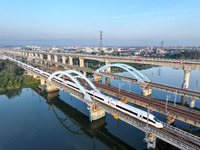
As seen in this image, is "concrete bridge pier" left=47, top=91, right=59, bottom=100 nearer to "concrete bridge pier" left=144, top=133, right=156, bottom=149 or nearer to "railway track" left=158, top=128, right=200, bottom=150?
"concrete bridge pier" left=144, top=133, right=156, bottom=149

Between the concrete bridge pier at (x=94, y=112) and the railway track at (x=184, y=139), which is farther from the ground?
the railway track at (x=184, y=139)

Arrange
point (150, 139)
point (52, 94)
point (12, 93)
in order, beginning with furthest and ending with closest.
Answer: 1. point (12, 93)
2. point (52, 94)
3. point (150, 139)

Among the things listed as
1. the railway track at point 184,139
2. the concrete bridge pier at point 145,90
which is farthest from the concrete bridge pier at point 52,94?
the railway track at point 184,139

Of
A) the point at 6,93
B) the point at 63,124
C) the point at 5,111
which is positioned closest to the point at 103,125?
the point at 63,124

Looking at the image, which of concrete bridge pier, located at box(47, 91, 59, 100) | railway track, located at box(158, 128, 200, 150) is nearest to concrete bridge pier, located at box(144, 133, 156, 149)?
railway track, located at box(158, 128, 200, 150)

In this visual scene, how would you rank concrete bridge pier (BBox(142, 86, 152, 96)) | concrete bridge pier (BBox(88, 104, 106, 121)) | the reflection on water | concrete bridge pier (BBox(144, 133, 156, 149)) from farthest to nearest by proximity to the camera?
the reflection on water
concrete bridge pier (BBox(142, 86, 152, 96))
concrete bridge pier (BBox(88, 104, 106, 121))
concrete bridge pier (BBox(144, 133, 156, 149))

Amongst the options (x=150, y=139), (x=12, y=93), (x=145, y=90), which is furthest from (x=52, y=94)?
(x=150, y=139)

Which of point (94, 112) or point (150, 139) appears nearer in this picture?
point (150, 139)

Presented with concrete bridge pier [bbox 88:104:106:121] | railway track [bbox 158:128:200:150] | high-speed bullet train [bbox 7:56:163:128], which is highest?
high-speed bullet train [bbox 7:56:163:128]

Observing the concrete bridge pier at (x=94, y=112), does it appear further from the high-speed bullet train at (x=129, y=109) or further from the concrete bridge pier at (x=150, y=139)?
the concrete bridge pier at (x=150, y=139)

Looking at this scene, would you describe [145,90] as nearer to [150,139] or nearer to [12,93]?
[150,139]

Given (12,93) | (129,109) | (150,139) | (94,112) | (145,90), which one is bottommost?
(12,93)

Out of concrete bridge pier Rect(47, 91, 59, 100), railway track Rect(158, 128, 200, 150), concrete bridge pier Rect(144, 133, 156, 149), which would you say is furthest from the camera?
concrete bridge pier Rect(47, 91, 59, 100)
